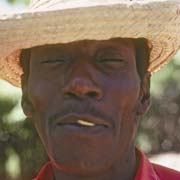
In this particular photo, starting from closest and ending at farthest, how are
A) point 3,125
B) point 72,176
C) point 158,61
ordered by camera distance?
1. point 72,176
2. point 158,61
3. point 3,125

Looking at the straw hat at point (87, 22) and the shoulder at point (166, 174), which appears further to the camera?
the shoulder at point (166, 174)

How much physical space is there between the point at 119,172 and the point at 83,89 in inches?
13.1

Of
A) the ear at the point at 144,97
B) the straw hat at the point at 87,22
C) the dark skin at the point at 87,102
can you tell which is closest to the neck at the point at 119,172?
the dark skin at the point at 87,102

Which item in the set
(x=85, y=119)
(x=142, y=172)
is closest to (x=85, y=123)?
(x=85, y=119)

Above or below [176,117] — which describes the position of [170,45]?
above

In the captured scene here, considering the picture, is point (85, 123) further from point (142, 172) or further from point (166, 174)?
point (166, 174)

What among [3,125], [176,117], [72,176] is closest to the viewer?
[72,176]

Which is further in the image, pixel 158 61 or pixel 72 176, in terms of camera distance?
pixel 158 61

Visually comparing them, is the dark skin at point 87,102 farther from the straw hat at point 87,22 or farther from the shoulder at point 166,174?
the shoulder at point 166,174

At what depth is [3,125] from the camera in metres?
4.27

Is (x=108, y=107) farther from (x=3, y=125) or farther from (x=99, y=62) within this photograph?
(x=3, y=125)

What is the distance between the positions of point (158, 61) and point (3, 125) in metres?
1.73

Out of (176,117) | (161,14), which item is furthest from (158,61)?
(176,117)

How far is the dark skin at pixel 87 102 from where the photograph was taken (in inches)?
90.1
